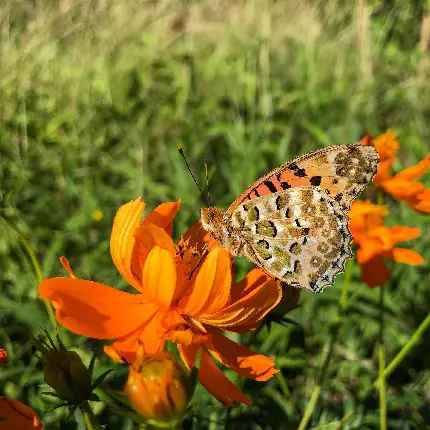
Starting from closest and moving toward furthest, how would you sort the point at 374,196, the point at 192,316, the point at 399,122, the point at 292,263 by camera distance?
the point at 192,316 → the point at 292,263 → the point at 374,196 → the point at 399,122

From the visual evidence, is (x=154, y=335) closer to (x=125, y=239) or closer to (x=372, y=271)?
(x=125, y=239)

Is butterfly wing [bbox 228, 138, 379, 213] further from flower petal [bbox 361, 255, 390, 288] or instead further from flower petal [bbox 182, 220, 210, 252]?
flower petal [bbox 361, 255, 390, 288]

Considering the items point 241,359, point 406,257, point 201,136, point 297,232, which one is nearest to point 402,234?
point 406,257

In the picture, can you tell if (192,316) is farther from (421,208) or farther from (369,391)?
(369,391)

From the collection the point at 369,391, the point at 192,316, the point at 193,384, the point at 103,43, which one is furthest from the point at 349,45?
the point at 193,384

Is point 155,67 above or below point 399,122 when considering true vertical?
above
